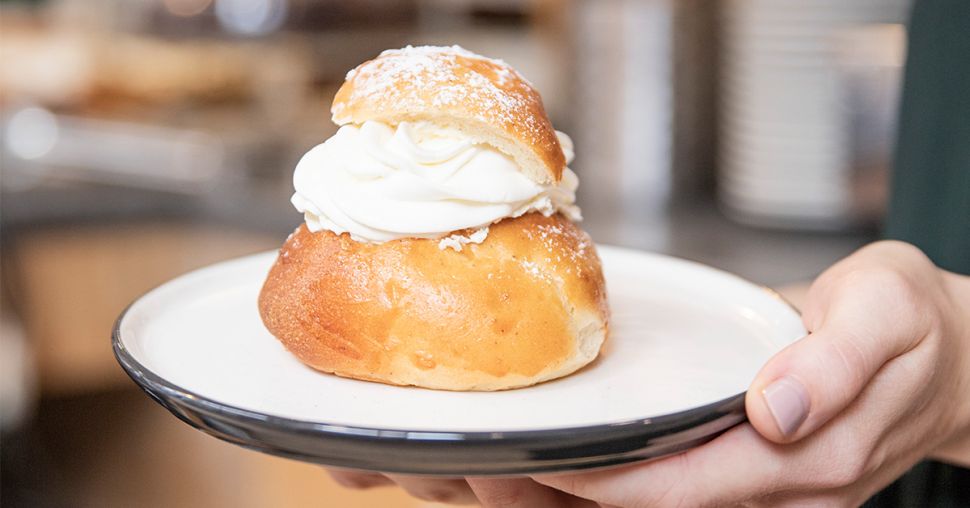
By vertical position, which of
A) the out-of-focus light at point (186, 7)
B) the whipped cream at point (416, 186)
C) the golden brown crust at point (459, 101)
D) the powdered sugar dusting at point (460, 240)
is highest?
the golden brown crust at point (459, 101)

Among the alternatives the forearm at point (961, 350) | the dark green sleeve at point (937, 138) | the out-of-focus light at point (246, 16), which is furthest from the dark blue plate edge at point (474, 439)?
the out-of-focus light at point (246, 16)

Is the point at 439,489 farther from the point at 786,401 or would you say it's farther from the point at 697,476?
the point at 786,401

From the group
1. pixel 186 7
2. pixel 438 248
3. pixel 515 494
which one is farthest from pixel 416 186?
pixel 186 7

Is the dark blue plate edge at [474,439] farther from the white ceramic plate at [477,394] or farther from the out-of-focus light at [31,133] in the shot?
the out-of-focus light at [31,133]

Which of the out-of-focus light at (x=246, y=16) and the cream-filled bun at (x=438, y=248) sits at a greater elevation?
the cream-filled bun at (x=438, y=248)

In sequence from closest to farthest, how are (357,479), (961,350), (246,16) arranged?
(961,350) < (357,479) < (246,16)

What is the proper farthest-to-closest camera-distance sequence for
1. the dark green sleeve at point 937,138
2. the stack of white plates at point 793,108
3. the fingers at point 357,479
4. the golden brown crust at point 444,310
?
the stack of white plates at point 793,108, the dark green sleeve at point 937,138, the fingers at point 357,479, the golden brown crust at point 444,310

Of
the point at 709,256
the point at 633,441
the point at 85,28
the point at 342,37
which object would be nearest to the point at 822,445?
the point at 633,441
